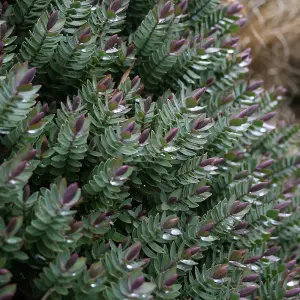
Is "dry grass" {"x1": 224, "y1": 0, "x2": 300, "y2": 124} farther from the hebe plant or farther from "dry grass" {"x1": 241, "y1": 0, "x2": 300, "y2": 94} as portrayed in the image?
the hebe plant

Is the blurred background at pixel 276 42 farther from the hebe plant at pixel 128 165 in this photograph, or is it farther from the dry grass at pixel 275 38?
the hebe plant at pixel 128 165

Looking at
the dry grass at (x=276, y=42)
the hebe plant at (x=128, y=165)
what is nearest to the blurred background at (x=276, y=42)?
the dry grass at (x=276, y=42)

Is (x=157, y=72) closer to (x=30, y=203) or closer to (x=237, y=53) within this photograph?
(x=237, y=53)

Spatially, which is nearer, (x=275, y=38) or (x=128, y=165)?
(x=128, y=165)

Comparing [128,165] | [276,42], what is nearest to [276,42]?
[276,42]

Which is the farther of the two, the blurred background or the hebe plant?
the blurred background

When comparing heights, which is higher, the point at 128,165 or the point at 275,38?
the point at 128,165

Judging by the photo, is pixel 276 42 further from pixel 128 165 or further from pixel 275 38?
pixel 128 165

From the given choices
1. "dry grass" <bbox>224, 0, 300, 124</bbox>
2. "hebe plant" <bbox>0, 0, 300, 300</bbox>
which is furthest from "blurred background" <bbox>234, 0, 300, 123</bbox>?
"hebe plant" <bbox>0, 0, 300, 300</bbox>

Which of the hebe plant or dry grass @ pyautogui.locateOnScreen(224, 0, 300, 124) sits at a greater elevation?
the hebe plant
